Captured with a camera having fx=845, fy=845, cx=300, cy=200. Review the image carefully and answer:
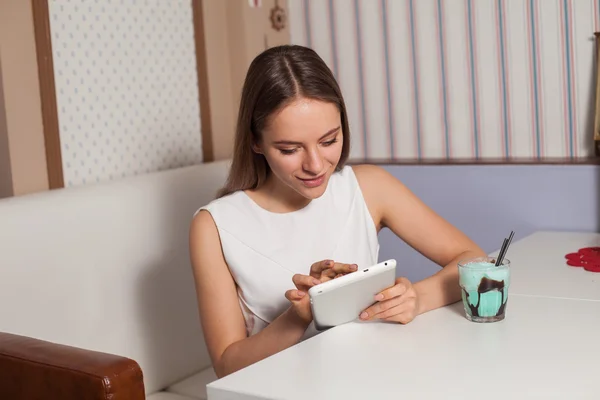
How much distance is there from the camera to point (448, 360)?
4.05 ft

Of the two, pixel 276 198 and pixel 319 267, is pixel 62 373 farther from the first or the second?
pixel 276 198

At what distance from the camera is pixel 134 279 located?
2.03 m

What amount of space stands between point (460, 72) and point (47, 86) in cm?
115

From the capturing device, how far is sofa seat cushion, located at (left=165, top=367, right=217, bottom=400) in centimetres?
203

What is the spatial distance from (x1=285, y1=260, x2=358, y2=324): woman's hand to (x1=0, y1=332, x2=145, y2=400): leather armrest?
0.92ft

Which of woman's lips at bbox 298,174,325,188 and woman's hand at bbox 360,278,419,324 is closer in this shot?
woman's hand at bbox 360,278,419,324

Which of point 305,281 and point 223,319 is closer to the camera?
point 305,281

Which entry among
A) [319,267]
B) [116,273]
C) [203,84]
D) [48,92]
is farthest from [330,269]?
[203,84]

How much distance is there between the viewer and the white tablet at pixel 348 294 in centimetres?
135

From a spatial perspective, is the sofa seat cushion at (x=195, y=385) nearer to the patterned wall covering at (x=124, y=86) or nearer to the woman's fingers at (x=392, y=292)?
the patterned wall covering at (x=124, y=86)

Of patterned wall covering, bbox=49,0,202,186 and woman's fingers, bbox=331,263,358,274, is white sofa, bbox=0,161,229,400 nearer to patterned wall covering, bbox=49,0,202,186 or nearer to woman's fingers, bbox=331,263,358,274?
patterned wall covering, bbox=49,0,202,186

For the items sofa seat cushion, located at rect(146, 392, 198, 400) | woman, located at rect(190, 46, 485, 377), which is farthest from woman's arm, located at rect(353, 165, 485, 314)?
sofa seat cushion, located at rect(146, 392, 198, 400)

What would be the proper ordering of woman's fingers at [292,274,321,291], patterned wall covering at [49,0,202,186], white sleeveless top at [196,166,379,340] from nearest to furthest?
woman's fingers at [292,274,321,291], white sleeveless top at [196,166,379,340], patterned wall covering at [49,0,202,186]

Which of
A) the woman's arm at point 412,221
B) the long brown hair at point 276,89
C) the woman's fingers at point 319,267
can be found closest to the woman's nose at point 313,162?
the long brown hair at point 276,89
